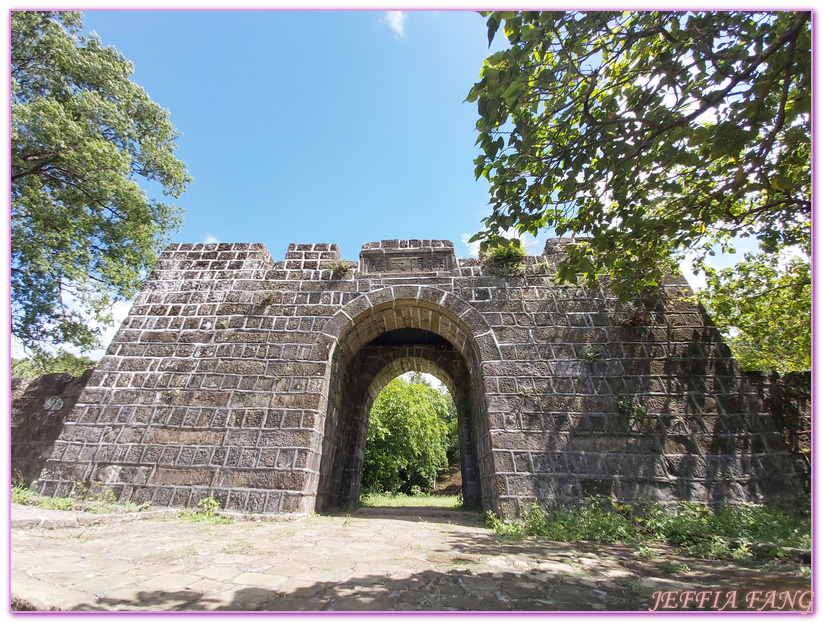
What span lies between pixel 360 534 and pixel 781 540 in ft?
14.3

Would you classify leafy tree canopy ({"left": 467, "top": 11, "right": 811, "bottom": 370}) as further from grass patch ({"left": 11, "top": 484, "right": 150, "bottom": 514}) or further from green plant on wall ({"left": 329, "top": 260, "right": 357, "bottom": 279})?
grass patch ({"left": 11, "top": 484, "right": 150, "bottom": 514})

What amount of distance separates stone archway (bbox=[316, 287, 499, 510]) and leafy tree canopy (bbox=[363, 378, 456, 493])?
7945 mm

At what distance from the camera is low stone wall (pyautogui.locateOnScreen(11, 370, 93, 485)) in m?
6.61

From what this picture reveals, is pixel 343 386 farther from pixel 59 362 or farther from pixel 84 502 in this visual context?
pixel 59 362

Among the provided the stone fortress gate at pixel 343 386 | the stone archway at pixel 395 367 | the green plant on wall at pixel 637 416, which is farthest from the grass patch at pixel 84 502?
the green plant on wall at pixel 637 416

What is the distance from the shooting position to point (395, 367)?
947cm

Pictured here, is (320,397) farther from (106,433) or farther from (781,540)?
(781,540)

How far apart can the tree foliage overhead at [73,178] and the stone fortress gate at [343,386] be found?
386cm

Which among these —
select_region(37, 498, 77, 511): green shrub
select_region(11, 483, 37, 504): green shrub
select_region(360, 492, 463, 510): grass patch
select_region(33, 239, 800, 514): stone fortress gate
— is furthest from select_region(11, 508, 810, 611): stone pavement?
select_region(360, 492, 463, 510): grass patch

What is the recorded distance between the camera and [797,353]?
28.0 ft

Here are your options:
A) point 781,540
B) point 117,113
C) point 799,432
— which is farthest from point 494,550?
point 117,113

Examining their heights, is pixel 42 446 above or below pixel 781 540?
below

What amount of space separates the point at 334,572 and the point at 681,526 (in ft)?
13.1

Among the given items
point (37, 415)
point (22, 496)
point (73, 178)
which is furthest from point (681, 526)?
point (73, 178)
